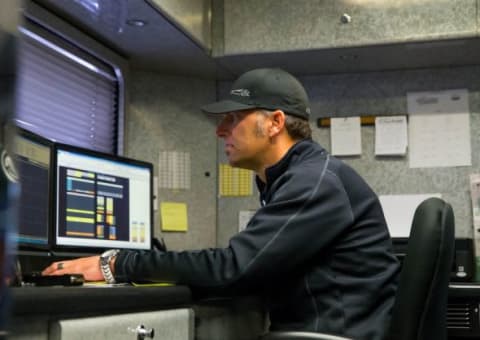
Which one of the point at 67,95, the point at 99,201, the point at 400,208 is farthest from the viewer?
the point at 400,208

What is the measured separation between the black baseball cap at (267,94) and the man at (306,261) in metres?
0.15

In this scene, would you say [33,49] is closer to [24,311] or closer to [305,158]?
[305,158]

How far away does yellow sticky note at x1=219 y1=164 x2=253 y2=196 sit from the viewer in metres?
2.41

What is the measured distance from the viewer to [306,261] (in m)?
1.28

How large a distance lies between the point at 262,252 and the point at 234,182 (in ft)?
3.91

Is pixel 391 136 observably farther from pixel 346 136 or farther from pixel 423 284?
pixel 423 284

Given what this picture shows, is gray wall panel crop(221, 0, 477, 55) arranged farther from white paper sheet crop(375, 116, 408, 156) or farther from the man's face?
the man's face

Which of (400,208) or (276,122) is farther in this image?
(400,208)

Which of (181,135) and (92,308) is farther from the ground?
(181,135)

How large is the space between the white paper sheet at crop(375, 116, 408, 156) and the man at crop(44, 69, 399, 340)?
91 cm

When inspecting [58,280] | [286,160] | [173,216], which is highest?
[286,160]

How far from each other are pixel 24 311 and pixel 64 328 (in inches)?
3.5

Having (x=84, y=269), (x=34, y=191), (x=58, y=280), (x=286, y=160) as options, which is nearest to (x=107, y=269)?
(x=84, y=269)

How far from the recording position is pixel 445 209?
3.93 feet
